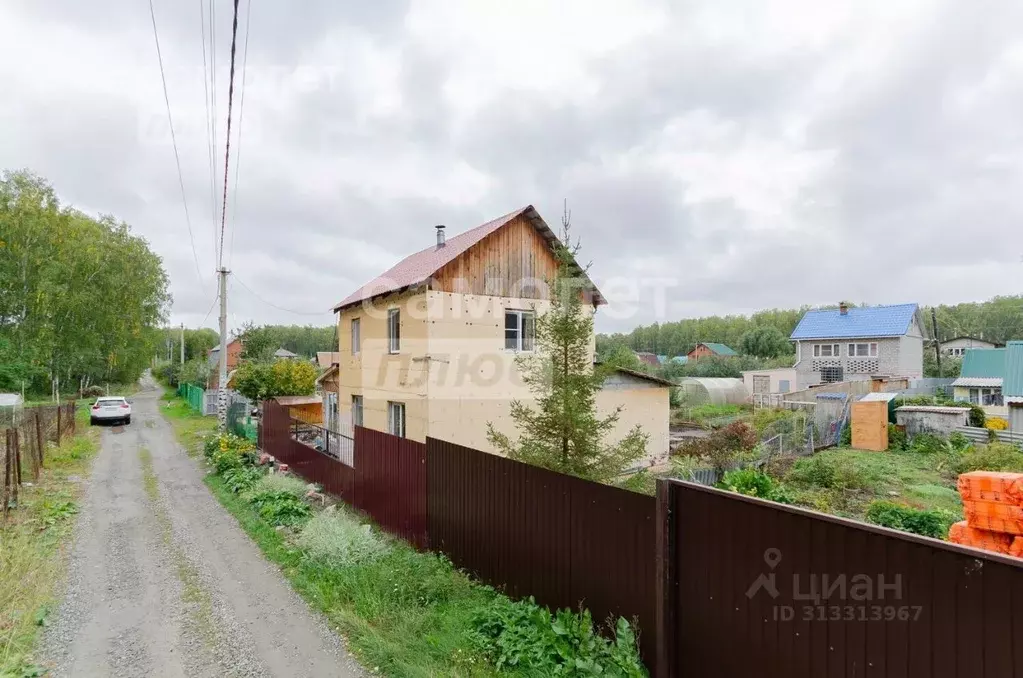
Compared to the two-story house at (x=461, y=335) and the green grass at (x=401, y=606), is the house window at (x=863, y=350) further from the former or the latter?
the green grass at (x=401, y=606)

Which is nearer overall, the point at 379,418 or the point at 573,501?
the point at 573,501

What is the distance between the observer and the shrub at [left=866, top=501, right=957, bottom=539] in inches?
364

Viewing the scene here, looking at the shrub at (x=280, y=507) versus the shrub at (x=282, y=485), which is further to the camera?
the shrub at (x=282, y=485)

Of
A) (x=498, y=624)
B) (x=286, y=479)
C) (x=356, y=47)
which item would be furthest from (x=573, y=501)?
(x=286, y=479)

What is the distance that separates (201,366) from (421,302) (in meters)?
37.0

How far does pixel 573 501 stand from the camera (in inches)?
192

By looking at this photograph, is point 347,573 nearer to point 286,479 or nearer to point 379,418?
point 286,479

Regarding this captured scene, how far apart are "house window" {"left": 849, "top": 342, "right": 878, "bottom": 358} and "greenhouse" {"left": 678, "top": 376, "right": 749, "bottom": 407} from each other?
8.18 metres

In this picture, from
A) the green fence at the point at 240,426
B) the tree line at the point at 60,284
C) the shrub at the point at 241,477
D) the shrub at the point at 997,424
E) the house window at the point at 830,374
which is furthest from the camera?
the house window at the point at 830,374

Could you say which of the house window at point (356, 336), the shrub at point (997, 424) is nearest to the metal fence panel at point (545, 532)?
the house window at point (356, 336)

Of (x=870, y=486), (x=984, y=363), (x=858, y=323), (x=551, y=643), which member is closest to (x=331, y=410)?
(x=551, y=643)

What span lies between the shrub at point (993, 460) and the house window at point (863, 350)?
21.5 meters

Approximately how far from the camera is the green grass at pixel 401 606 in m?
4.59

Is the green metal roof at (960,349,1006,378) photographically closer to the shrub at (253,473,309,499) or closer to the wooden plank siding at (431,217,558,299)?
the wooden plank siding at (431,217,558,299)
